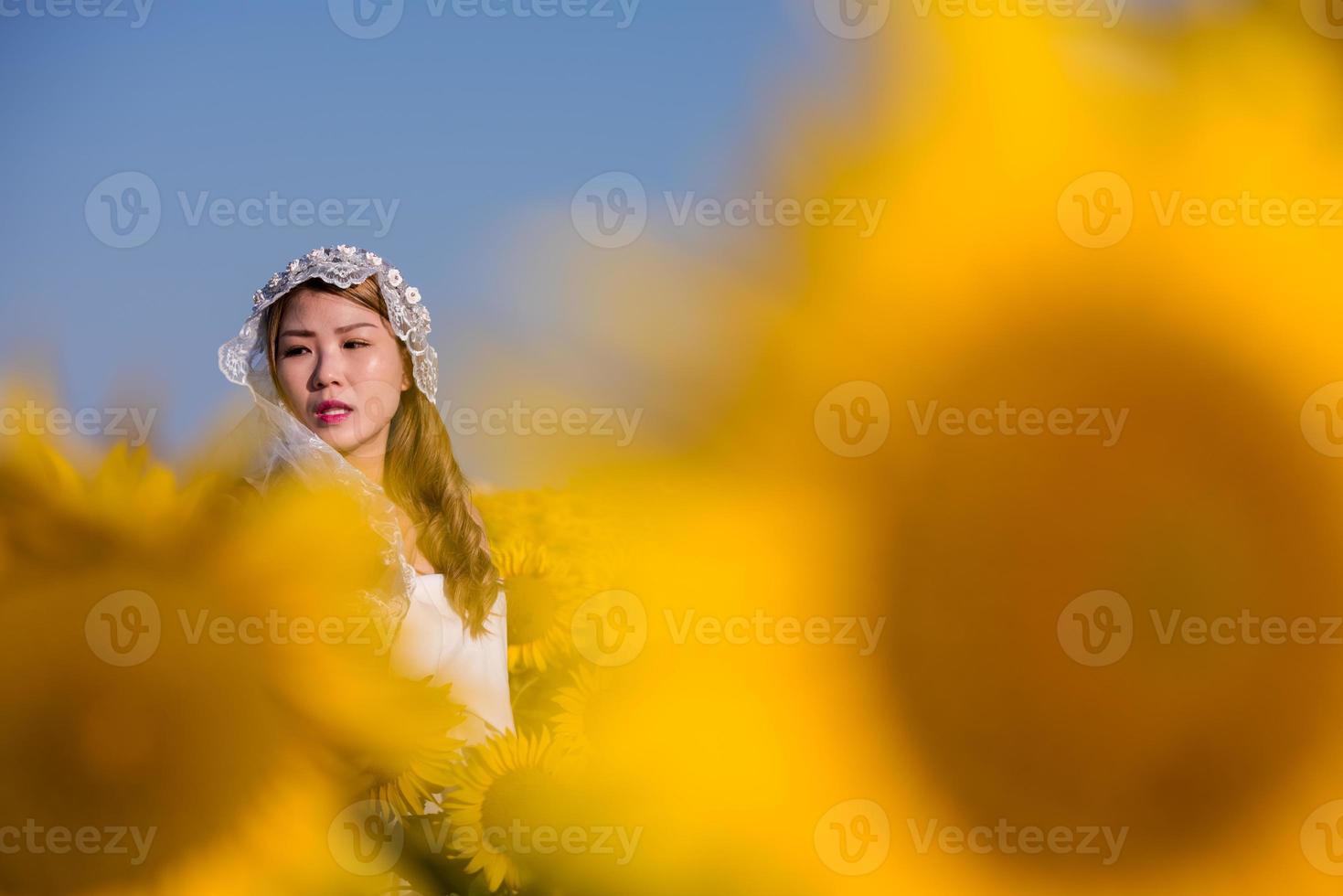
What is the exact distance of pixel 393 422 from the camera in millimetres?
1593

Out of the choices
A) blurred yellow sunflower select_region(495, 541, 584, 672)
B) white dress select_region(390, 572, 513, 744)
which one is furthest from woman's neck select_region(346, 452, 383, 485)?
blurred yellow sunflower select_region(495, 541, 584, 672)

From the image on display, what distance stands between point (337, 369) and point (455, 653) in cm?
36

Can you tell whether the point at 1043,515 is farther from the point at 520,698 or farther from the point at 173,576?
the point at 520,698

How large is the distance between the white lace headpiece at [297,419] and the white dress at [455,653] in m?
0.04

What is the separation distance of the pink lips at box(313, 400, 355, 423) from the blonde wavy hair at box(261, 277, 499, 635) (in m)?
0.04

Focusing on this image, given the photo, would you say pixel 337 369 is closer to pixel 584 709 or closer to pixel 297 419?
pixel 297 419

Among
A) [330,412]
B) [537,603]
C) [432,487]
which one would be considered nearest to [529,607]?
[537,603]

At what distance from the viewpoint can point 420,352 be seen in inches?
62.1

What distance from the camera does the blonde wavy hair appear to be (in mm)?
1521

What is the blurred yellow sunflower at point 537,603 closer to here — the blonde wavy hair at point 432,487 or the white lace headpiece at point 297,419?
the blonde wavy hair at point 432,487

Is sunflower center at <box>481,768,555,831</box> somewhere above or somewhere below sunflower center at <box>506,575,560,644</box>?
below

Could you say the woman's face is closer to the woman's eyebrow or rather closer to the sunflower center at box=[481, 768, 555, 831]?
the woman's eyebrow

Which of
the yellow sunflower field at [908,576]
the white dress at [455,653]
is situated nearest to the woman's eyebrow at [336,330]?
the white dress at [455,653]

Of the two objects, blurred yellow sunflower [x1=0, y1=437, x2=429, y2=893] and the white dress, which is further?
the white dress
